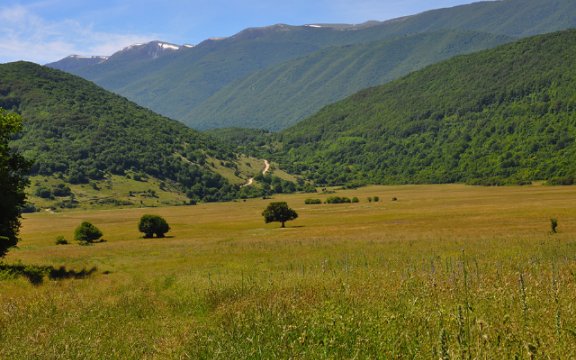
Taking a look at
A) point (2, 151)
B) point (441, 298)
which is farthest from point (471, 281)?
point (2, 151)

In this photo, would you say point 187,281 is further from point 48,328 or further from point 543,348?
point 543,348

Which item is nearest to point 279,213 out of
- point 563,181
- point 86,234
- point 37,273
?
point 86,234

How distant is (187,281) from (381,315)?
1665cm

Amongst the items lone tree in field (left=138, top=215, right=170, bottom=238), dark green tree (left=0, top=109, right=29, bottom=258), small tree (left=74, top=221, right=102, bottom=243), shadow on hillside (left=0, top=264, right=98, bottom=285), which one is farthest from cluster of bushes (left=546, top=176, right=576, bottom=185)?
dark green tree (left=0, top=109, right=29, bottom=258)

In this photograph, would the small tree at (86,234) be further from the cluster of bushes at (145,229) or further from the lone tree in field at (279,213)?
the lone tree in field at (279,213)

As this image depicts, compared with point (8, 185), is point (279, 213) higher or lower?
lower

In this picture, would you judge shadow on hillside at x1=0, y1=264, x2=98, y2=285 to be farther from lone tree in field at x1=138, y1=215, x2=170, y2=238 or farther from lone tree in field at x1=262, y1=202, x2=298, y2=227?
lone tree in field at x1=262, y1=202, x2=298, y2=227

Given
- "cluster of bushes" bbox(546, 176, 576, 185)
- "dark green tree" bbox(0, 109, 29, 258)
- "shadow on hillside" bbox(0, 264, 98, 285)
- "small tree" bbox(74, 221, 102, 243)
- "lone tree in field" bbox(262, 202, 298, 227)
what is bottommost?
"cluster of bushes" bbox(546, 176, 576, 185)

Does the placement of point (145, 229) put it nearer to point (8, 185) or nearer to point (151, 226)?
point (151, 226)

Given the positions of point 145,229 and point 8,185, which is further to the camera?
point 145,229

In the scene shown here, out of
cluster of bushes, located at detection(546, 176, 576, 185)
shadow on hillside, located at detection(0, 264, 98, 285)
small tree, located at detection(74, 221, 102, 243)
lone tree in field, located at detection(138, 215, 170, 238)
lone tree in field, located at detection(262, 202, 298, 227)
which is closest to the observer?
shadow on hillside, located at detection(0, 264, 98, 285)

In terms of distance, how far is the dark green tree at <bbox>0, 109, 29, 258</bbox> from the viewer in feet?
106

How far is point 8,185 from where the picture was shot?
109 feet

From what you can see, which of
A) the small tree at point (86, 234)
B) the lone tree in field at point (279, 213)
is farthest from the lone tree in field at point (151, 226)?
the lone tree in field at point (279, 213)
